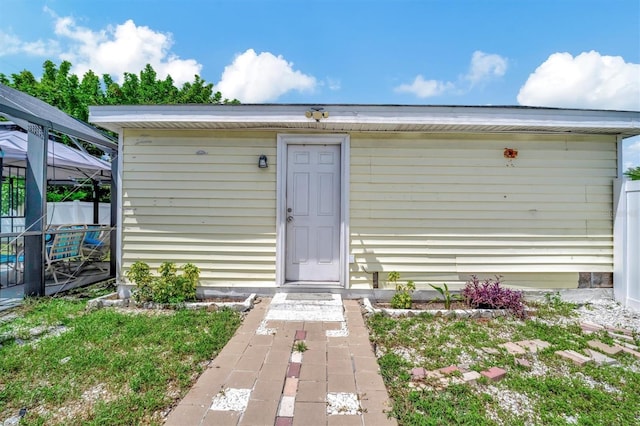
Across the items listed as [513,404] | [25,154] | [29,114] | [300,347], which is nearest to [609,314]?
[513,404]

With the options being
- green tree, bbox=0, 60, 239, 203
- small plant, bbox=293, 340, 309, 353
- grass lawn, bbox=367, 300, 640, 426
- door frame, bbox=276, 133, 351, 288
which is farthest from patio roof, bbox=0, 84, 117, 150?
green tree, bbox=0, 60, 239, 203

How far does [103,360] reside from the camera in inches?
95.3

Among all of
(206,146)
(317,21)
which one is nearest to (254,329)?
(206,146)

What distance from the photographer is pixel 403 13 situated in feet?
19.8

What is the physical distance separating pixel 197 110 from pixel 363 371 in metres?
3.51

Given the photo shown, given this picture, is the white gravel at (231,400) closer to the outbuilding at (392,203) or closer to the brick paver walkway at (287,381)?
the brick paver walkway at (287,381)

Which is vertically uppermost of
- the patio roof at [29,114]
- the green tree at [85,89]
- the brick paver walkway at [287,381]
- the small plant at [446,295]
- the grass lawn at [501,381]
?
the green tree at [85,89]

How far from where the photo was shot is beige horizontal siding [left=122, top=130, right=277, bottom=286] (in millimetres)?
4188

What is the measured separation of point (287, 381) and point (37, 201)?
4.23 meters

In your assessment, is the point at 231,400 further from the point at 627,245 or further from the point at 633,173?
the point at 633,173

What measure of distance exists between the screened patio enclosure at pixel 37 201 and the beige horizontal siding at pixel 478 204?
416 cm

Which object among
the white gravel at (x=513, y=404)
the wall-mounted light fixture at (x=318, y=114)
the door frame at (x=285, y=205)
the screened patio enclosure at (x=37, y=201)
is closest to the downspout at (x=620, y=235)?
the white gravel at (x=513, y=404)

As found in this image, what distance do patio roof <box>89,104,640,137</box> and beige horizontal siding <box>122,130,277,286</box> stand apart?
13.5 inches

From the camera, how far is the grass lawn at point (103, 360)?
1.86 m
